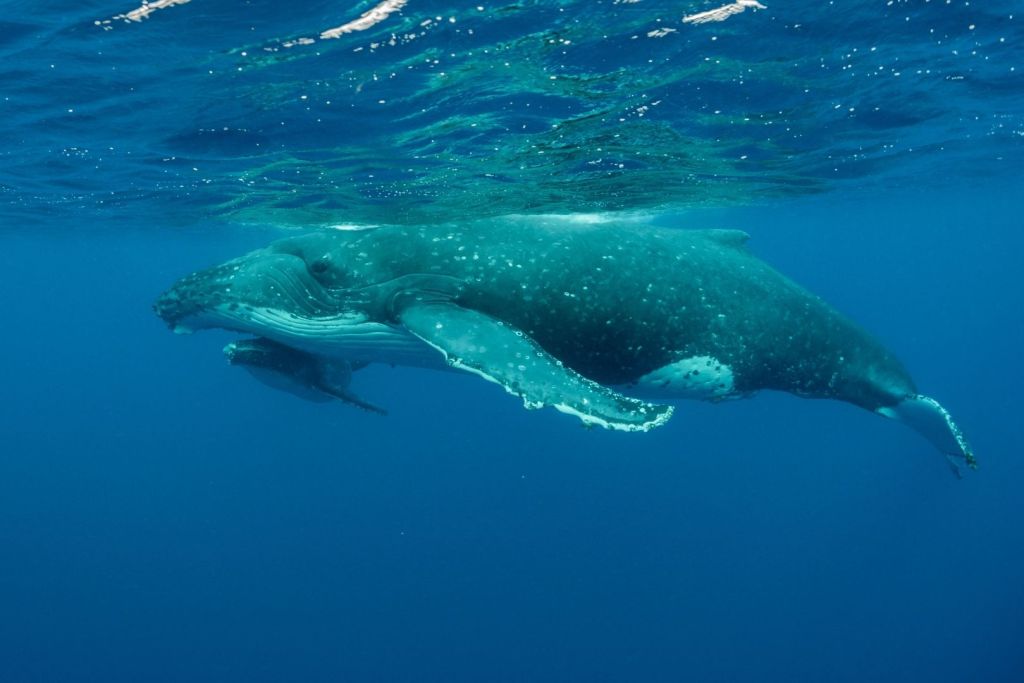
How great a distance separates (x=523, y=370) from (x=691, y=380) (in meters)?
3.06

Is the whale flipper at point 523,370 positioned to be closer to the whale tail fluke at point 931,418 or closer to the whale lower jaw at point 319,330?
the whale lower jaw at point 319,330

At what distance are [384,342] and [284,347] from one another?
137 cm

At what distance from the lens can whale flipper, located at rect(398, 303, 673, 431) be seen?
17.4ft

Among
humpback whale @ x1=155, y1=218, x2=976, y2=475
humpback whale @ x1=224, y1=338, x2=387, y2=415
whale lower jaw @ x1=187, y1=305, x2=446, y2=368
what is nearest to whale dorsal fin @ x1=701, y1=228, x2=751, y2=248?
humpback whale @ x1=155, y1=218, x2=976, y2=475

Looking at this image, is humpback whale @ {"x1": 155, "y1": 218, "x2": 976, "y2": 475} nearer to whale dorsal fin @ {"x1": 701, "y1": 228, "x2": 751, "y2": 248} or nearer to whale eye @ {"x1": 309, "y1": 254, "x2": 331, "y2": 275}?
whale eye @ {"x1": 309, "y1": 254, "x2": 331, "y2": 275}

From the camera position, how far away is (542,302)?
724 centimetres

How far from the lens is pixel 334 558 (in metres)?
37.7

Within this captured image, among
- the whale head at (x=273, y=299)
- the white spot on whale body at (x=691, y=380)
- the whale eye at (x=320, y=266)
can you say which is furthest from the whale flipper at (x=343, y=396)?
the white spot on whale body at (x=691, y=380)

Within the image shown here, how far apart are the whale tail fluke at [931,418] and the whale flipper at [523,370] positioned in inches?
222

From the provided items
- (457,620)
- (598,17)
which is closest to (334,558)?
(457,620)

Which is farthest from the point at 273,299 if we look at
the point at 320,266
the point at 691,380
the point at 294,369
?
the point at 691,380

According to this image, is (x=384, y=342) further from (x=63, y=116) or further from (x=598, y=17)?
(x=63, y=116)

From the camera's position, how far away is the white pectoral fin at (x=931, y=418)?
918cm

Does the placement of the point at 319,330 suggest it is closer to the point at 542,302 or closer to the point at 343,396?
the point at 343,396
